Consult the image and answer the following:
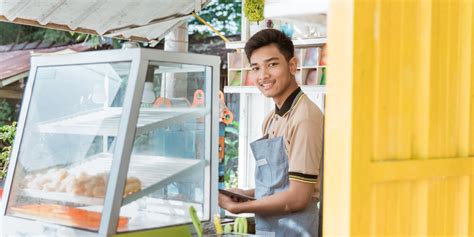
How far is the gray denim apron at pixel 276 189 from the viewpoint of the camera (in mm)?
2816

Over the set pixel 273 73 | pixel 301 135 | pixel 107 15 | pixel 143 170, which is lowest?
pixel 143 170

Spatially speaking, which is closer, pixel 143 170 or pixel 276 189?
pixel 143 170

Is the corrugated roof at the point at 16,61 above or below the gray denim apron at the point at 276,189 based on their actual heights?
above

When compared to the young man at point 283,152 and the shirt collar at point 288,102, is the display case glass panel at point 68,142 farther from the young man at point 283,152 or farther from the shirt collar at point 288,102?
the shirt collar at point 288,102

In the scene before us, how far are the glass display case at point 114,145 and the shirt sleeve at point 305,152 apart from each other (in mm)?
458

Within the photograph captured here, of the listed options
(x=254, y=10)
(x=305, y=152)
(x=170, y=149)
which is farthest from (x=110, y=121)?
(x=254, y=10)

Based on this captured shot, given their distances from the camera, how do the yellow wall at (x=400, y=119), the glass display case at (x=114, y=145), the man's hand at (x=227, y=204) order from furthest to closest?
the man's hand at (x=227, y=204) → the glass display case at (x=114, y=145) → the yellow wall at (x=400, y=119)

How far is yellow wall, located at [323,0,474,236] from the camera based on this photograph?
1.77 m

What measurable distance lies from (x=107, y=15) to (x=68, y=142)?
8.31 feet

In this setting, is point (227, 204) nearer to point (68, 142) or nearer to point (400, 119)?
point (68, 142)

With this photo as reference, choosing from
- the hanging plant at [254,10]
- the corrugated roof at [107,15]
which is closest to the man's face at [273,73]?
the corrugated roof at [107,15]

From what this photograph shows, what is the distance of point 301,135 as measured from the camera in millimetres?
2748

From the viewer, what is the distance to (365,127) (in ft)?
5.89

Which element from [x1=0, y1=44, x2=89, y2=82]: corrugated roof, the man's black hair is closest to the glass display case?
the man's black hair
